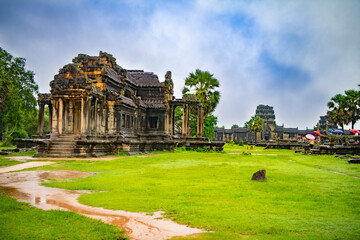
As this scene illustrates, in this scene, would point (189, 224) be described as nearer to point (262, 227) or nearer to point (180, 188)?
point (262, 227)

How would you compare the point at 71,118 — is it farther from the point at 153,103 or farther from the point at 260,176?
the point at 260,176

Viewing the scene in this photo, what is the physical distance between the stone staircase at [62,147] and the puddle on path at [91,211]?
12.6m

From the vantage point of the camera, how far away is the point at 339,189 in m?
10.3

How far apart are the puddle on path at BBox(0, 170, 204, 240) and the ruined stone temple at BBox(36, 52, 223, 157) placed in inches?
566

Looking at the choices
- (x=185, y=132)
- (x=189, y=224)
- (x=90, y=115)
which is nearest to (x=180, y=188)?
(x=189, y=224)

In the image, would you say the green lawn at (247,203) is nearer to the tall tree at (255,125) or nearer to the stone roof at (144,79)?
the stone roof at (144,79)

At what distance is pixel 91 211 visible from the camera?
7379 mm

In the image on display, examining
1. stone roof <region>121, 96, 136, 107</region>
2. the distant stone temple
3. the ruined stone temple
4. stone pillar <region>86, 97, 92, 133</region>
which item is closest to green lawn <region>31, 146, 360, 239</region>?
the ruined stone temple

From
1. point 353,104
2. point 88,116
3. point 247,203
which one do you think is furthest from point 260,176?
point 353,104

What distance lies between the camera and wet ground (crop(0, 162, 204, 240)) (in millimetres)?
5855

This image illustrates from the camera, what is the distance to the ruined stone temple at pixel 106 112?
88.5 feet

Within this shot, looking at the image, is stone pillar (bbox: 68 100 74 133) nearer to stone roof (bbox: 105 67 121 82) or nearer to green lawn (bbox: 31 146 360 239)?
stone roof (bbox: 105 67 121 82)

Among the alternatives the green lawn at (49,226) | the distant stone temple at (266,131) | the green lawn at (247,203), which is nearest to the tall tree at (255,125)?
the distant stone temple at (266,131)

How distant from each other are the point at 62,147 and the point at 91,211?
19905 millimetres
